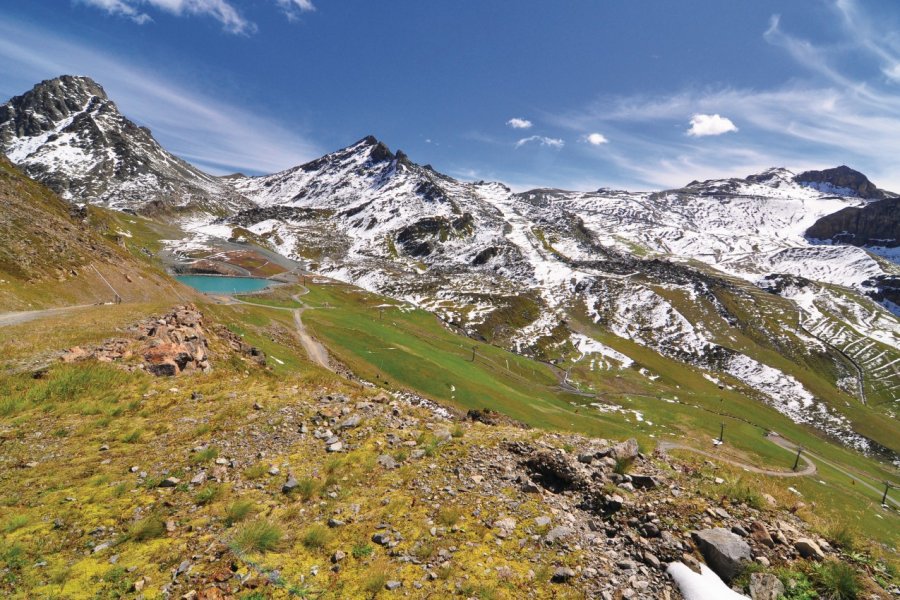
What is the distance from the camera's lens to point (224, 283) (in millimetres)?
178750

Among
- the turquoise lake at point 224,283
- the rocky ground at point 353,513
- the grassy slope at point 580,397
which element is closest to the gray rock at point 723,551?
the rocky ground at point 353,513

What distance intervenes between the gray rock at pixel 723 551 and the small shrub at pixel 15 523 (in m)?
16.4

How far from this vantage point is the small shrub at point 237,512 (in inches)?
396

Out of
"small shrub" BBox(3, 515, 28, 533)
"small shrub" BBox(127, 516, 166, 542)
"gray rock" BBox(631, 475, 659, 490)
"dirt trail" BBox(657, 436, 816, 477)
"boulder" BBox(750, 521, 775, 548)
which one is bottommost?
"dirt trail" BBox(657, 436, 816, 477)

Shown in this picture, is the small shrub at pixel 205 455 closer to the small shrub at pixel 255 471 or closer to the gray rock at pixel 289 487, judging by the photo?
the small shrub at pixel 255 471

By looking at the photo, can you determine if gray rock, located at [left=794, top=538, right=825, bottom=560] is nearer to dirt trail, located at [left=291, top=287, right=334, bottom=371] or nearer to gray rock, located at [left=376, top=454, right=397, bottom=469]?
gray rock, located at [left=376, top=454, right=397, bottom=469]

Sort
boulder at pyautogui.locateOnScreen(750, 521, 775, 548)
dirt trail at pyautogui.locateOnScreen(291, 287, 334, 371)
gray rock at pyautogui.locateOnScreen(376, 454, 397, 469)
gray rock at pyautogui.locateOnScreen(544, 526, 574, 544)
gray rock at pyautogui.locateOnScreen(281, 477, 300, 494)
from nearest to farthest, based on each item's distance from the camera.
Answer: boulder at pyautogui.locateOnScreen(750, 521, 775, 548) → gray rock at pyautogui.locateOnScreen(544, 526, 574, 544) → gray rock at pyautogui.locateOnScreen(281, 477, 300, 494) → gray rock at pyautogui.locateOnScreen(376, 454, 397, 469) → dirt trail at pyautogui.locateOnScreen(291, 287, 334, 371)

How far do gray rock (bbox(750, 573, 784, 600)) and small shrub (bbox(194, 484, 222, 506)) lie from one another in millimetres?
13761

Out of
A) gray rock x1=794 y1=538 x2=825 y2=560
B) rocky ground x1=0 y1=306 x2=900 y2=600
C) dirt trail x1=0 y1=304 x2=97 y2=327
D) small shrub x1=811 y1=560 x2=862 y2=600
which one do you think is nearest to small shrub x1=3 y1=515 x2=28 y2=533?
rocky ground x1=0 y1=306 x2=900 y2=600

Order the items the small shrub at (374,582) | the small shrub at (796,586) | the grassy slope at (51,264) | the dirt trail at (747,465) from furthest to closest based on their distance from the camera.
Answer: the dirt trail at (747,465)
the grassy slope at (51,264)
the small shrub at (796,586)
the small shrub at (374,582)

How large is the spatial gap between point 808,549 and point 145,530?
16.2 metres

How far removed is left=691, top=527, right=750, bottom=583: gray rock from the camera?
915cm

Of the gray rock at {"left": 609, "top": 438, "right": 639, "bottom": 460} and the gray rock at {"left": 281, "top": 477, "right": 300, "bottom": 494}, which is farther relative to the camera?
the gray rock at {"left": 609, "top": 438, "right": 639, "bottom": 460}

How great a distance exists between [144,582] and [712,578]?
1250 centimetres
